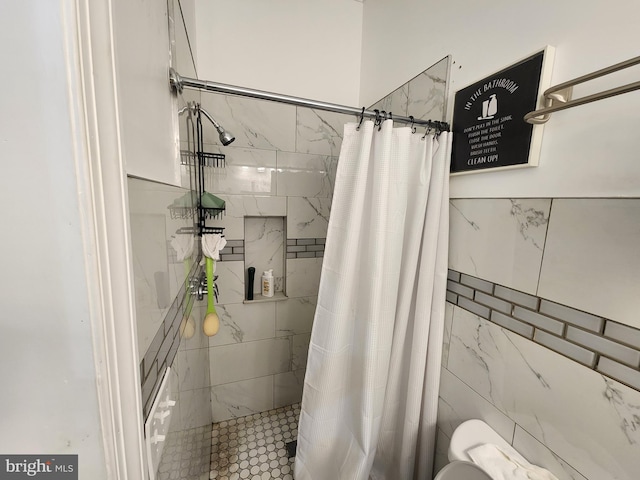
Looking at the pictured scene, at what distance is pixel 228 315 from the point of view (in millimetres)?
1603

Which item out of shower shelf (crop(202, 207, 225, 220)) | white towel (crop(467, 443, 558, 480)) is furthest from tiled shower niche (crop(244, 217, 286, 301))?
white towel (crop(467, 443, 558, 480))

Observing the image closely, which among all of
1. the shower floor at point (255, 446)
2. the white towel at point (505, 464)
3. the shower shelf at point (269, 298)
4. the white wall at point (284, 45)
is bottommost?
the shower floor at point (255, 446)

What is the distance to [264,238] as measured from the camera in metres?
1.70

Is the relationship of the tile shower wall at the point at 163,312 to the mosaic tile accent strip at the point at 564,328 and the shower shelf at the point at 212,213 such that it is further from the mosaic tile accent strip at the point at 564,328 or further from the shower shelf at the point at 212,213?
the mosaic tile accent strip at the point at 564,328

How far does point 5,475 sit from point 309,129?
5.57 feet

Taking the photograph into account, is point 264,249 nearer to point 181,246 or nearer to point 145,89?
point 181,246

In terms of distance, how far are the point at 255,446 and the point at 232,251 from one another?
122 cm

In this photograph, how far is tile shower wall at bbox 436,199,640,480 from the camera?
605 millimetres

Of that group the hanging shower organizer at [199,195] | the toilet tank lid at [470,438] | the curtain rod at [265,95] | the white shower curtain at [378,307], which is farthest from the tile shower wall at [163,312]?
the toilet tank lid at [470,438]

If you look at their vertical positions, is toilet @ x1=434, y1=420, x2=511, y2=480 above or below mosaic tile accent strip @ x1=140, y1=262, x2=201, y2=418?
below

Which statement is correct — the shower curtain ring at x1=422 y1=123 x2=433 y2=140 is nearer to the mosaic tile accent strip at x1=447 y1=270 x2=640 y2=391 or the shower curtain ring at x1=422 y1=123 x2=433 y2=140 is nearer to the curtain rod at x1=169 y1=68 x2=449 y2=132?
the curtain rod at x1=169 y1=68 x2=449 y2=132

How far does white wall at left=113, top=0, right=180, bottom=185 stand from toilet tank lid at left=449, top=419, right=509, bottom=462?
3.81ft

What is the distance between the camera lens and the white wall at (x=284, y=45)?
144cm

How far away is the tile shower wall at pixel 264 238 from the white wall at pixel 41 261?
4.05 ft
